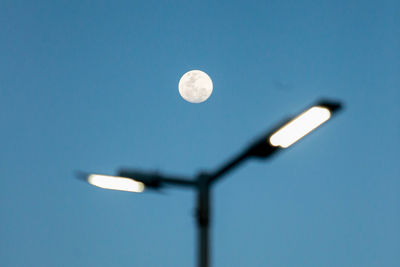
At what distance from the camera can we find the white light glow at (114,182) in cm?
544

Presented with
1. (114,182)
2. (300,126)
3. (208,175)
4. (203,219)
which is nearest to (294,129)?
(300,126)

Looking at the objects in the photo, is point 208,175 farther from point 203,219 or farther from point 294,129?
point 294,129

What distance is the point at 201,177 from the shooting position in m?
5.38

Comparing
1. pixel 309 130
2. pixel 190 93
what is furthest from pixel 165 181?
pixel 190 93

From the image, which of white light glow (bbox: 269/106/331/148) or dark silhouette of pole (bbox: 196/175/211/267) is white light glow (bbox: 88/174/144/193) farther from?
white light glow (bbox: 269/106/331/148)

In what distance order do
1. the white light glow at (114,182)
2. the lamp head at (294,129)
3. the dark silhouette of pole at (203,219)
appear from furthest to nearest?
the white light glow at (114,182), the dark silhouette of pole at (203,219), the lamp head at (294,129)

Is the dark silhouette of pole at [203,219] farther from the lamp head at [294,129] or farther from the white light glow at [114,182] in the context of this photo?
the lamp head at [294,129]

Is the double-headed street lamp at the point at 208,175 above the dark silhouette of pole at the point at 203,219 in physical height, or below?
above

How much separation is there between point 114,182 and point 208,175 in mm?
1100

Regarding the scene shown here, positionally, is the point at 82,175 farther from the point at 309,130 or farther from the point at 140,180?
the point at 309,130

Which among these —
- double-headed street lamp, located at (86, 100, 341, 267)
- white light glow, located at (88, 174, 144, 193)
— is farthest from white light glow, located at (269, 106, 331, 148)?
white light glow, located at (88, 174, 144, 193)

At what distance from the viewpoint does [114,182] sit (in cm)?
547

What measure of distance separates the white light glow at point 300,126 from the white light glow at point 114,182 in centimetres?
185

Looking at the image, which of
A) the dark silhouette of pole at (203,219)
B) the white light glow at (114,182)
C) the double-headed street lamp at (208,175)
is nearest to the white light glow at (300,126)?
the double-headed street lamp at (208,175)
